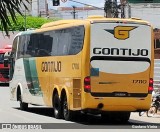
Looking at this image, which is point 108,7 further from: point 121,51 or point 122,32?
point 121,51

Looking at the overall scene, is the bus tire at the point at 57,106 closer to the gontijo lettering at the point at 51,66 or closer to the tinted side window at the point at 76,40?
the gontijo lettering at the point at 51,66

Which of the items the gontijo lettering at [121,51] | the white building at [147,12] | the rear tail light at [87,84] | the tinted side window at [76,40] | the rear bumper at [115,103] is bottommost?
the white building at [147,12]

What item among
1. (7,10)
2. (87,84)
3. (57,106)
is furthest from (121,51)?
(7,10)

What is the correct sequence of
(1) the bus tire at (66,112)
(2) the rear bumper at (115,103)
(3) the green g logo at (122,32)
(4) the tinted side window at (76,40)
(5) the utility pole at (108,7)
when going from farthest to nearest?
1. (5) the utility pole at (108,7)
2. (1) the bus tire at (66,112)
3. (4) the tinted side window at (76,40)
4. (3) the green g logo at (122,32)
5. (2) the rear bumper at (115,103)

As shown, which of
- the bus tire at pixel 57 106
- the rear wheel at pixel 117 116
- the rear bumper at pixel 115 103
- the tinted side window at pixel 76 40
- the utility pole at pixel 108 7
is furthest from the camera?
the utility pole at pixel 108 7

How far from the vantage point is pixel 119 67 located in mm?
16891

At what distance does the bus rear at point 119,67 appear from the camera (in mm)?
16734

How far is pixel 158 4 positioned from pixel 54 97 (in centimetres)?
5342

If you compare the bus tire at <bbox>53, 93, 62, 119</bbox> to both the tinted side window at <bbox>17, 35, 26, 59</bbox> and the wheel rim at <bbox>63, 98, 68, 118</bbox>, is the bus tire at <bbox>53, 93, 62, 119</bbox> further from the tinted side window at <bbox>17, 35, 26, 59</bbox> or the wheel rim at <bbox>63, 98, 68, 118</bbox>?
the tinted side window at <bbox>17, 35, 26, 59</bbox>

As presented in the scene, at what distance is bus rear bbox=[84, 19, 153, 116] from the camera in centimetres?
1673

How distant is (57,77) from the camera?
1923cm

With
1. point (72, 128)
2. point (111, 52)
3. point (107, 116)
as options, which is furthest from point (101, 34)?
point (107, 116)

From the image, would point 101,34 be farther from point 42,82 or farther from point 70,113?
point 42,82

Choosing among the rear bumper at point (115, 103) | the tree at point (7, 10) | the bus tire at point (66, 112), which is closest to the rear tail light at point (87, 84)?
the rear bumper at point (115, 103)
